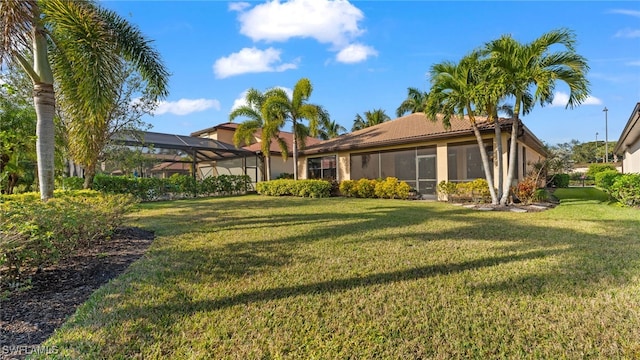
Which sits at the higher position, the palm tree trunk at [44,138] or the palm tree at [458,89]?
the palm tree at [458,89]

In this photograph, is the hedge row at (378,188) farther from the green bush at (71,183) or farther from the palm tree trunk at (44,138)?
the green bush at (71,183)

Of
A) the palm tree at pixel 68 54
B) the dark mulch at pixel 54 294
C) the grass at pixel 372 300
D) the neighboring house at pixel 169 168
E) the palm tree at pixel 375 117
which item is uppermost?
the palm tree at pixel 375 117

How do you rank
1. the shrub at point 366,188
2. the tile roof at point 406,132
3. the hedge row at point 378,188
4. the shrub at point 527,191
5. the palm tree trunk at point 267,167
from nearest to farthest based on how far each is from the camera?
the shrub at point 527,191 → the tile roof at point 406,132 → the hedge row at point 378,188 → the shrub at point 366,188 → the palm tree trunk at point 267,167

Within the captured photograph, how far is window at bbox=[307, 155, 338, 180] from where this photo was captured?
63.4 ft

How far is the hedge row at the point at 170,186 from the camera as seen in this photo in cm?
1594

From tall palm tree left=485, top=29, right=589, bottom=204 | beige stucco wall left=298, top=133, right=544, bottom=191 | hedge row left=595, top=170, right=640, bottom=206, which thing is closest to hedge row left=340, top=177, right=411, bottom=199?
beige stucco wall left=298, top=133, right=544, bottom=191

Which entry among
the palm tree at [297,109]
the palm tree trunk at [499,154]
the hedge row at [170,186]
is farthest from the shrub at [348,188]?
the hedge row at [170,186]

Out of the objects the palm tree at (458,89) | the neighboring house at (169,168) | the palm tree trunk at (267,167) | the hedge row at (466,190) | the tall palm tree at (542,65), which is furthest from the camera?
the neighboring house at (169,168)

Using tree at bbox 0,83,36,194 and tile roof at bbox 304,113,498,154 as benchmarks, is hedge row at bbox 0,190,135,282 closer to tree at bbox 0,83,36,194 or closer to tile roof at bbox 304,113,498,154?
tree at bbox 0,83,36,194

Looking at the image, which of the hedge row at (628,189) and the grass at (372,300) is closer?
the grass at (372,300)

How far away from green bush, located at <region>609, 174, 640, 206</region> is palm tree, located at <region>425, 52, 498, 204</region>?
12.6 feet

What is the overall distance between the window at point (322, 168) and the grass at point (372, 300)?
13296 millimetres

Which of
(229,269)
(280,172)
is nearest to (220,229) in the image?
(229,269)

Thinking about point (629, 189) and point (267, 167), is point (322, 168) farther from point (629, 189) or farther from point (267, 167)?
point (629, 189)
